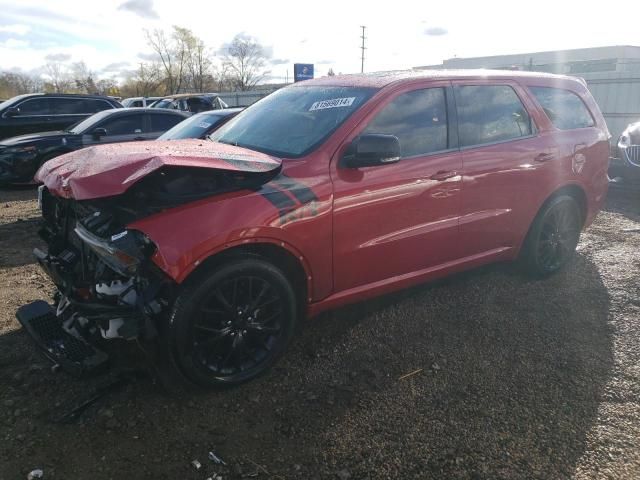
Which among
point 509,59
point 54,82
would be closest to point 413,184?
point 509,59

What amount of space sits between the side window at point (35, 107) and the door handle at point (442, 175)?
10.6 m

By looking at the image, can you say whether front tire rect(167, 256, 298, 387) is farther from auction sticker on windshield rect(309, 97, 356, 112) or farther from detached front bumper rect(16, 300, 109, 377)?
auction sticker on windshield rect(309, 97, 356, 112)

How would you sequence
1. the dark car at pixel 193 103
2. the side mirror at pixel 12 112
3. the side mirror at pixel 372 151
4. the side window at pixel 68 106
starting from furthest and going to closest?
the dark car at pixel 193 103 < the side window at pixel 68 106 < the side mirror at pixel 12 112 < the side mirror at pixel 372 151

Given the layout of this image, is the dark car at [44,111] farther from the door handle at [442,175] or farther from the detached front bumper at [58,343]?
the door handle at [442,175]

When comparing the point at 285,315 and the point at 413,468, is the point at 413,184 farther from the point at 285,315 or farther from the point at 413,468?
the point at 413,468

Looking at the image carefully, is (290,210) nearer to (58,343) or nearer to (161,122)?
(58,343)

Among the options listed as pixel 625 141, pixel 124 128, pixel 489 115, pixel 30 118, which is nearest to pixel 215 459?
pixel 489 115

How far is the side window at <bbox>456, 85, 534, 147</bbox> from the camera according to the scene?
382 centimetres

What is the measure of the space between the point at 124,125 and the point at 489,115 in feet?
23.6

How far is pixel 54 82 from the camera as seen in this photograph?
64.0m

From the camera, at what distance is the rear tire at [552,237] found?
4445 mm

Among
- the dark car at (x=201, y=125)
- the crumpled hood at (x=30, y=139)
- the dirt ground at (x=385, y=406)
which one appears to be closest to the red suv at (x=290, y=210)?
the dirt ground at (x=385, y=406)

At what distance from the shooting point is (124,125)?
29.8ft

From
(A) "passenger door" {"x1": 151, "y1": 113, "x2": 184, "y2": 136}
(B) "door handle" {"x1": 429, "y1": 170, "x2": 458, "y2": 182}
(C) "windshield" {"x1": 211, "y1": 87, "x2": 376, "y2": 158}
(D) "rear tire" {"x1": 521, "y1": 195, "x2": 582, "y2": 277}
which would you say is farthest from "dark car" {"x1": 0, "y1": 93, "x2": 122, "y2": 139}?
(D) "rear tire" {"x1": 521, "y1": 195, "x2": 582, "y2": 277}
